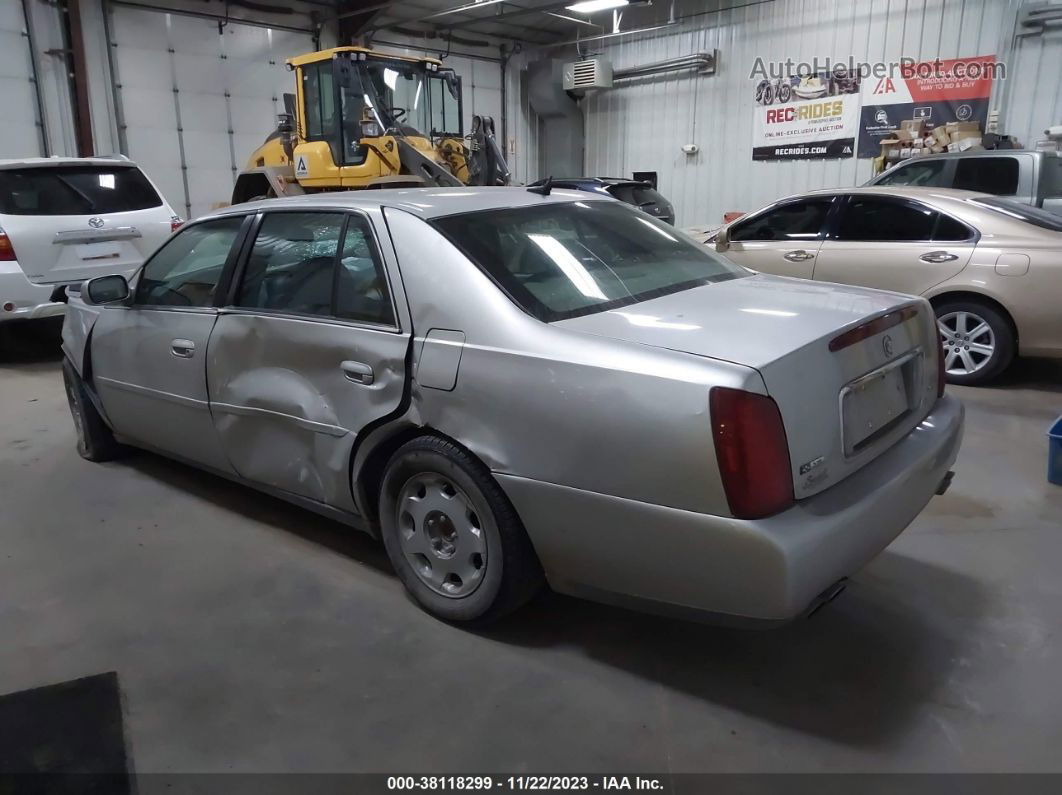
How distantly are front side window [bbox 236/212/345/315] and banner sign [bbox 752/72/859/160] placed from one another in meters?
12.0

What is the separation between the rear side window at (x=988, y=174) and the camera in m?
8.40

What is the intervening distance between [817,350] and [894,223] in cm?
442

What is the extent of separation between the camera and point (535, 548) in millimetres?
2381

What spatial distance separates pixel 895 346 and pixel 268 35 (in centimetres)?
1333

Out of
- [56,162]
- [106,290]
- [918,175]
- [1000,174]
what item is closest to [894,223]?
[1000,174]

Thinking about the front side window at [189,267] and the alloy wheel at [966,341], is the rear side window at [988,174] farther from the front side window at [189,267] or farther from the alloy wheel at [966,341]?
the front side window at [189,267]

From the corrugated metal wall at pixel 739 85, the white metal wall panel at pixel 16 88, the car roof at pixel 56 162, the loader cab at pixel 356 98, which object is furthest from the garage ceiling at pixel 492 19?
the car roof at pixel 56 162

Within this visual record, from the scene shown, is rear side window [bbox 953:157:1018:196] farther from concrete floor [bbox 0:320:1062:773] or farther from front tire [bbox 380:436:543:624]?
front tire [bbox 380:436:543:624]

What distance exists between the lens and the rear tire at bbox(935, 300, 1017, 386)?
554cm

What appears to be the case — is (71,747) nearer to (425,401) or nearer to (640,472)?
Result: (425,401)

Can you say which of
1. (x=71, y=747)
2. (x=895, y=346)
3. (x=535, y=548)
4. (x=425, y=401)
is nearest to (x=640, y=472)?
(x=535, y=548)

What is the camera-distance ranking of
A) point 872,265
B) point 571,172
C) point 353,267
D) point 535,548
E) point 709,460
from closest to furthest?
1. point 709,460
2. point 535,548
3. point 353,267
4. point 872,265
5. point 571,172

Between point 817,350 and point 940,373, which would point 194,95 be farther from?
point 817,350

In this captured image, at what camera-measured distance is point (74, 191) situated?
700 centimetres
